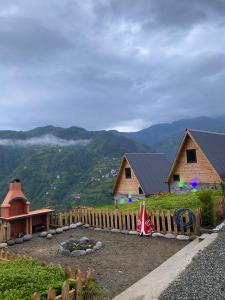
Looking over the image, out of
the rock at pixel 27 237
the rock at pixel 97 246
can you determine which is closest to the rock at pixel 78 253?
the rock at pixel 97 246

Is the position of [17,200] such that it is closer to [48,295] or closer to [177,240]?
[177,240]

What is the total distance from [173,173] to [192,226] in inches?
620

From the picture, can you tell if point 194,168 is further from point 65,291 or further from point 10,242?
point 65,291

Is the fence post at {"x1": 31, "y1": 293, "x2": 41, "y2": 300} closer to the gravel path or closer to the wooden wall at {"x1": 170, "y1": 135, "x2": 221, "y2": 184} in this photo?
the gravel path

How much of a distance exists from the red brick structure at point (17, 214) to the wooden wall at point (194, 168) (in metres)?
15.6

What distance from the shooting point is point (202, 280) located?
7.12 m

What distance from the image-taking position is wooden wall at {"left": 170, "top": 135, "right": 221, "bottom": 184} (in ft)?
88.8

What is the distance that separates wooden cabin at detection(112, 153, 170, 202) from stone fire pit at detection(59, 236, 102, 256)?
738 inches

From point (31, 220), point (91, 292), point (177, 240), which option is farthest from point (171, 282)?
point (31, 220)

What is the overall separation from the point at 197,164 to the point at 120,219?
13.6 metres

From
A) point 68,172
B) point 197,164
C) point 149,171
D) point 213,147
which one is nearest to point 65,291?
point 197,164

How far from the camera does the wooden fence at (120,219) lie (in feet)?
48.3

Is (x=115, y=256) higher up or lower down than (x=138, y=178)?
lower down

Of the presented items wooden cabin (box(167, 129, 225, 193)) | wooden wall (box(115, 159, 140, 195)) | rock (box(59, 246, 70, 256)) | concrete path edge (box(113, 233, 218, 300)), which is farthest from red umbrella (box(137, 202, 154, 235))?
wooden wall (box(115, 159, 140, 195))
